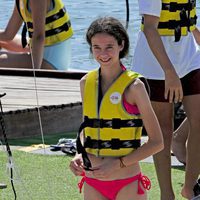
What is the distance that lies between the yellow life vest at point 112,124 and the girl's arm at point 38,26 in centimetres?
438

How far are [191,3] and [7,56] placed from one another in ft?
14.5

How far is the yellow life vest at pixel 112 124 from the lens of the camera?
4.50 metres

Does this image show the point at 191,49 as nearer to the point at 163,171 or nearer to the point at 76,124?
the point at 163,171

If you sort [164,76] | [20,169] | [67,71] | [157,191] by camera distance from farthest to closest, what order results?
[67,71] → [20,169] → [157,191] → [164,76]

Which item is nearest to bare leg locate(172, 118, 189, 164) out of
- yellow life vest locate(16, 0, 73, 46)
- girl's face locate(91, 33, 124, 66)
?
girl's face locate(91, 33, 124, 66)

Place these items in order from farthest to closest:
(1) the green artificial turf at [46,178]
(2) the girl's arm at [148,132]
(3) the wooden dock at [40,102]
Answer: (3) the wooden dock at [40,102] < (1) the green artificial turf at [46,178] < (2) the girl's arm at [148,132]

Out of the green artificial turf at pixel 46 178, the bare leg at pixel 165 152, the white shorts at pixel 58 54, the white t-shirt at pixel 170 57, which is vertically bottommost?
the white shorts at pixel 58 54

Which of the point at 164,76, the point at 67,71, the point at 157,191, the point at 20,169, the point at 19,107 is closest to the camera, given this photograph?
the point at 164,76

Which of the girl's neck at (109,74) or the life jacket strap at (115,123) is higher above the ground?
the girl's neck at (109,74)

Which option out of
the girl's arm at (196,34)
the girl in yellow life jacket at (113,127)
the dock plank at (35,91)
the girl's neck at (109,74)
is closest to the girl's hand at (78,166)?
the girl in yellow life jacket at (113,127)

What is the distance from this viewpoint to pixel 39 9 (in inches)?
350

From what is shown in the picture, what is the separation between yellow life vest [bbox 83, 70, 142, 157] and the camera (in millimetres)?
4496

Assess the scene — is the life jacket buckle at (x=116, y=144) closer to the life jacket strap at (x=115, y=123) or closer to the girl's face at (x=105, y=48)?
the life jacket strap at (x=115, y=123)

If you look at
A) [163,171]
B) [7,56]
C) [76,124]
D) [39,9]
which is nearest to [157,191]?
[163,171]
